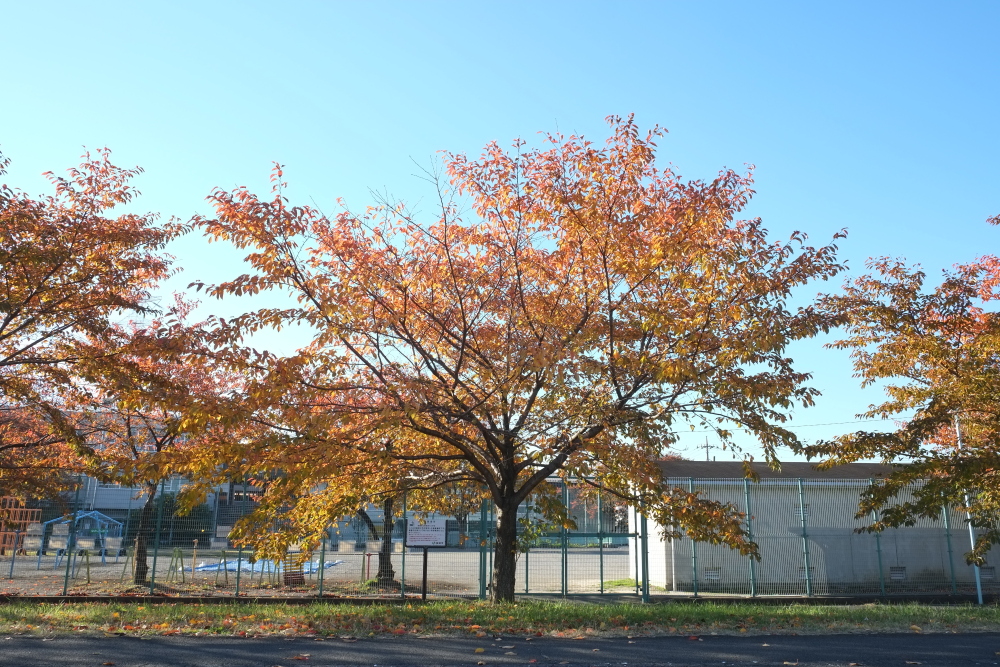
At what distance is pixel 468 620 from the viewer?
10250 mm

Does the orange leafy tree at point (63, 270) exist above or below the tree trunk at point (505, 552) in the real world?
above

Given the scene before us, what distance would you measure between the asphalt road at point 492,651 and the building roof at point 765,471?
12370mm

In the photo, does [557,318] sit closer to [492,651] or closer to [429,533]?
[492,651]

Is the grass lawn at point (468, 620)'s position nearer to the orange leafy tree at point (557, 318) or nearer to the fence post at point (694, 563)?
the orange leafy tree at point (557, 318)

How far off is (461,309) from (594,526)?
11907 millimetres

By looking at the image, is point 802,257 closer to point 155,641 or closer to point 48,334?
point 155,641

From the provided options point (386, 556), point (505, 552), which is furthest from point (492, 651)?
point (386, 556)

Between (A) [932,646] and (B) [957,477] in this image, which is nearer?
(A) [932,646]

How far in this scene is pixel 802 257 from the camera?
36.2ft

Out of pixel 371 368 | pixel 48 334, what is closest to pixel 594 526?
pixel 371 368

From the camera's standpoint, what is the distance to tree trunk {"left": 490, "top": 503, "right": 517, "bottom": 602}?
1231 cm

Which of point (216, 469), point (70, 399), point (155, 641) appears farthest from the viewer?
point (70, 399)

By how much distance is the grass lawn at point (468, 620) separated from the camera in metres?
9.56

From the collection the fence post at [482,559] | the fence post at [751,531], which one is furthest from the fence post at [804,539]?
the fence post at [482,559]
